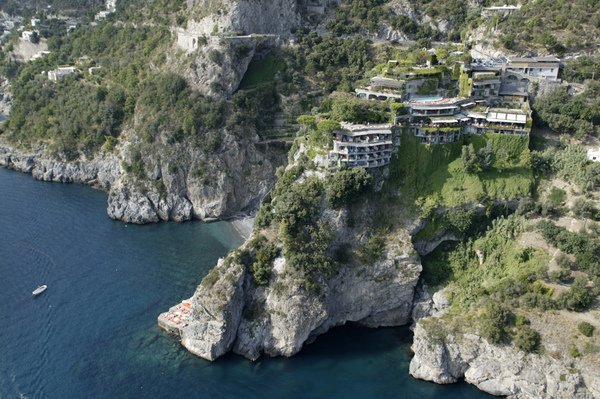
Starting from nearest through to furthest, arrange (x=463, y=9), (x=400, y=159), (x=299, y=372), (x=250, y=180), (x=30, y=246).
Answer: (x=299, y=372) < (x=400, y=159) < (x=30, y=246) < (x=250, y=180) < (x=463, y=9)

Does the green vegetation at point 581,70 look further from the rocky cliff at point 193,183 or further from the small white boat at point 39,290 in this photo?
the small white boat at point 39,290

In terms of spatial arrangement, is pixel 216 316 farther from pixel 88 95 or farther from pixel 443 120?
pixel 88 95

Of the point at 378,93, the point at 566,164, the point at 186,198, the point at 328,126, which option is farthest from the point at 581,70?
the point at 186,198

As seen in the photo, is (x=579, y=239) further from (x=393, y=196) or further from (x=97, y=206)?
(x=97, y=206)

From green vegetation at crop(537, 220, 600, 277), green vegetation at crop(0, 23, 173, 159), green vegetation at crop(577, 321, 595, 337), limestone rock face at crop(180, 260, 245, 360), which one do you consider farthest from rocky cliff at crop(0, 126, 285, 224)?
green vegetation at crop(577, 321, 595, 337)

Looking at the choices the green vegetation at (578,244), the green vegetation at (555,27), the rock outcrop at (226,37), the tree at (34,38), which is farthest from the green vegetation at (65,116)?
the green vegetation at (578,244)

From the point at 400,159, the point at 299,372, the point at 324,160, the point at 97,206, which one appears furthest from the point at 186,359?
the point at 97,206
